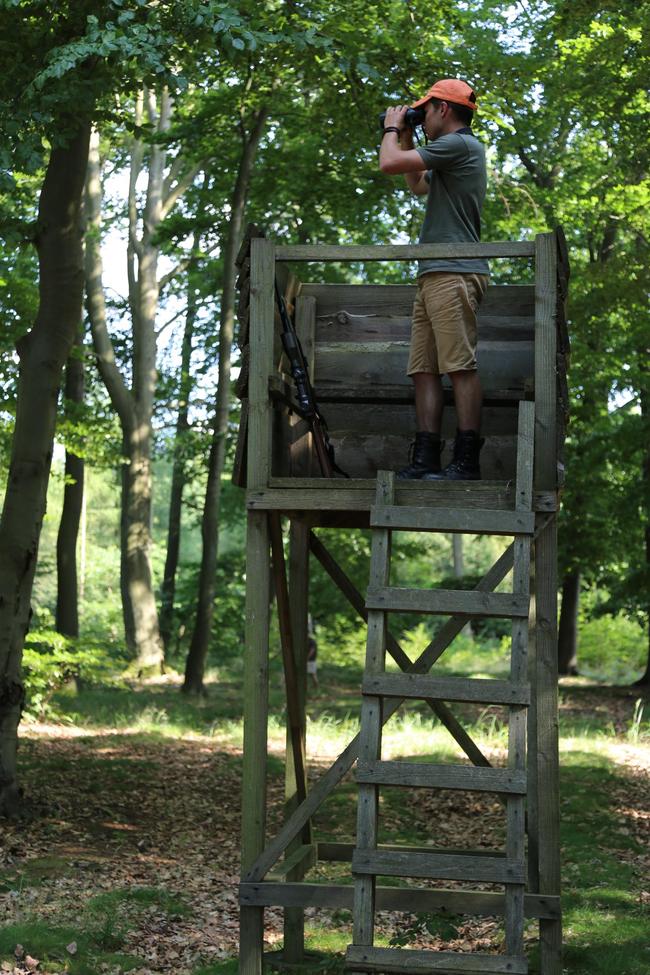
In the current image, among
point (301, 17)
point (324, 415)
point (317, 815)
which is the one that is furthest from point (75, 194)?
point (317, 815)

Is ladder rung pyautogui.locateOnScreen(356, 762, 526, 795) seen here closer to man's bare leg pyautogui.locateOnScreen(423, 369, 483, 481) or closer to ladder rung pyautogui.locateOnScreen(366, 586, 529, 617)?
ladder rung pyautogui.locateOnScreen(366, 586, 529, 617)

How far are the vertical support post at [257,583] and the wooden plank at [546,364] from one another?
143 centimetres

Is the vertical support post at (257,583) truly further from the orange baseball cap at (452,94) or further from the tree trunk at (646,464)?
the tree trunk at (646,464)

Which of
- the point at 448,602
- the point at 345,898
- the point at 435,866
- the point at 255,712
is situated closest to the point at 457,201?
the point at 448,602

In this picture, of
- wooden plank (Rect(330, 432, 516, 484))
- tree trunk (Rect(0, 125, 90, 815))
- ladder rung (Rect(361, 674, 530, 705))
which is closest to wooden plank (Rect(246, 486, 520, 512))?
ladder rung (Rect(361, 674, 530, 705))

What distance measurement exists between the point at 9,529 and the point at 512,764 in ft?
22.0

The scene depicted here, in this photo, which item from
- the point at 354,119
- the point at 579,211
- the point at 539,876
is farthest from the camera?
the point at 579,211

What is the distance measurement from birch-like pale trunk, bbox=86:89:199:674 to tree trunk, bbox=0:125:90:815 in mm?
11780

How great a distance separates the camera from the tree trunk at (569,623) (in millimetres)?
25828

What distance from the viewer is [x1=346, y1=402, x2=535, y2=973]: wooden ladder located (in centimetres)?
509

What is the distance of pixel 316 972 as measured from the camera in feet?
24.5

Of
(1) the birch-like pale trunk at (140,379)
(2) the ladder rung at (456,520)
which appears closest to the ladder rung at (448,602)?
(2) the ladder rung at (456,520)

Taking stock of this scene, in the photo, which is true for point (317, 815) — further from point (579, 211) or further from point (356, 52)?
point (579, 211)

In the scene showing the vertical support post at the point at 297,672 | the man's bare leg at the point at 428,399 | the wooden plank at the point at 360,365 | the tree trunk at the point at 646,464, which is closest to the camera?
the man's bare leg at the point at 428,399
